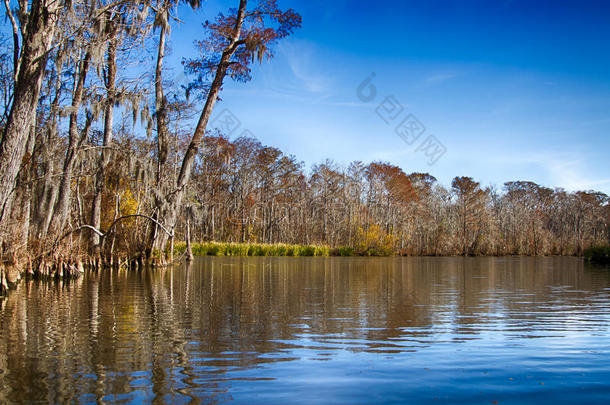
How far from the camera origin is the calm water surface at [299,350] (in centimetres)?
315

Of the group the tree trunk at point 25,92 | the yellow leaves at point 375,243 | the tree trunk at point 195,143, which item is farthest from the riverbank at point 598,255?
the tree trunk at point 25,92

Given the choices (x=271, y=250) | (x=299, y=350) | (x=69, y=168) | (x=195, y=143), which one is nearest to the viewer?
(x=299, y=350)

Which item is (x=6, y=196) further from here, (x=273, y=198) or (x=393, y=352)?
(x=273, y=198)

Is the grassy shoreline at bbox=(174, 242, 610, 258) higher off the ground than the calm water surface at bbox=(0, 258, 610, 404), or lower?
lower

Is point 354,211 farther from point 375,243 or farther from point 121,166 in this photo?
point 121,166

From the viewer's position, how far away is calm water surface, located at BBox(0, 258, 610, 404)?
10.3ft

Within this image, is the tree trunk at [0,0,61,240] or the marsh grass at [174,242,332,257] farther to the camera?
the marsh grass at [174,242,332,257]

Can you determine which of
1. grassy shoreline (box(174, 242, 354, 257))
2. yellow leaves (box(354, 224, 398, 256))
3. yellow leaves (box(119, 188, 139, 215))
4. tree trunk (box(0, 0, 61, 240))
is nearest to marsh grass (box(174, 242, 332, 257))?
grassy shoreline (box(174, 242, 354, 257))

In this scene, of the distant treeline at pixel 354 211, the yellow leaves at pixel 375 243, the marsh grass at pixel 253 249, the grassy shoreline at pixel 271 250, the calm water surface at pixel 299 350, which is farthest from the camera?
the distant treeline at pixel 354 211

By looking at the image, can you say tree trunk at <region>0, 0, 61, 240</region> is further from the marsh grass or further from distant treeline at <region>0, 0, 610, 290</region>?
the marsh grass

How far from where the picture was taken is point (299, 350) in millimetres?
4328

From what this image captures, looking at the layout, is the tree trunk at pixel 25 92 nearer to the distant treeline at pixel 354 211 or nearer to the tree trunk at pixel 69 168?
the tree trunk at pixel 69 168

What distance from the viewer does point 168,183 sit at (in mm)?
17500

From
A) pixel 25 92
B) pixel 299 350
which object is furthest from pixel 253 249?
pixel 299 350
